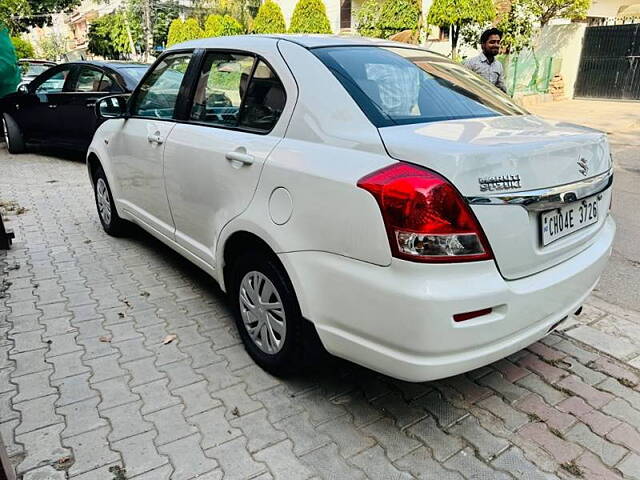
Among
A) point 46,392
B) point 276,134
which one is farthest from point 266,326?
point 46,392

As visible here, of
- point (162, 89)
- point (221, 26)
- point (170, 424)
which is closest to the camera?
point (170, 424)

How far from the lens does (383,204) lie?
1888mm

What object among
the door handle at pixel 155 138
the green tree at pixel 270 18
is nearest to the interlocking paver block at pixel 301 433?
the door handle at pixel 155 138

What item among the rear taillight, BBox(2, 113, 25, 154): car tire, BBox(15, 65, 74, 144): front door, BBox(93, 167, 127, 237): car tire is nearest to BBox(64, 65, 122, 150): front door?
BBox(15, 65, 74, 144): front door

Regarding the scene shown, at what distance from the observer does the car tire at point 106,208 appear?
15.2 feet

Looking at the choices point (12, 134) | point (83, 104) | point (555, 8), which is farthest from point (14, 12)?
point (555, 8)

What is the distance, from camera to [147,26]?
37.2 metres

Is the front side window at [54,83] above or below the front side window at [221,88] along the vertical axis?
below

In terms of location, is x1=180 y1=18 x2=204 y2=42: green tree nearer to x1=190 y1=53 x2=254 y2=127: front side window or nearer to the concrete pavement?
x1=190 y1=53 x2=254 y2=127: front side window

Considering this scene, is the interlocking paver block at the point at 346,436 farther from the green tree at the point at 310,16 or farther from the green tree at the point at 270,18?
the green tree at the point at 270,18

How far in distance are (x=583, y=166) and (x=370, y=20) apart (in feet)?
56.5

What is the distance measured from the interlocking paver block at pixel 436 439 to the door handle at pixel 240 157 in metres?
1.46

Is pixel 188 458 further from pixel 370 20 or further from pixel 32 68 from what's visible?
pixel 370 20

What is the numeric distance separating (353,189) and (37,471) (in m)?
1.69
